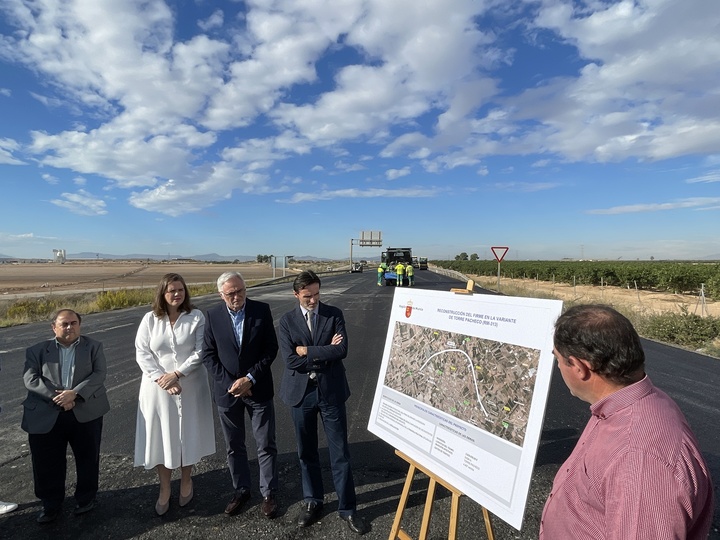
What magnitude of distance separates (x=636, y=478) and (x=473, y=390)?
113cm

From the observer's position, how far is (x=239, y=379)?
3.26 metres

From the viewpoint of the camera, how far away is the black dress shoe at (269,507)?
320cm

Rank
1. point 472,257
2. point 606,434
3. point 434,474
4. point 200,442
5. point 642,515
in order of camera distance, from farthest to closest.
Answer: point 472,257, point 200,442, point 434,474, point 606,434, point 642,515

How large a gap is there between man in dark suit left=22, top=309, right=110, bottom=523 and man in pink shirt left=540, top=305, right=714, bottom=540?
3437 mm

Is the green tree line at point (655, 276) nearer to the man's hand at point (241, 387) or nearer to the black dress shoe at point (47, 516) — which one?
the man's hand at point (241, 387)

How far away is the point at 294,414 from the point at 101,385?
1.72 metres

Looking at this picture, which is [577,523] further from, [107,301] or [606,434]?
[107,301]

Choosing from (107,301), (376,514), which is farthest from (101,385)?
(107,301)

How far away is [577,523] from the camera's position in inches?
56.0

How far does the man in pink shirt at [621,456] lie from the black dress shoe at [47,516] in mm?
3644

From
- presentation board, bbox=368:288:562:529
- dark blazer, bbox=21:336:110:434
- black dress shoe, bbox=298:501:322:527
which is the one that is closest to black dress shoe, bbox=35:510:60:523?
dark blazer, bbox=21:336:110:434

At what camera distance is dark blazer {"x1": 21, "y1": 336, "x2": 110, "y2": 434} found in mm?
3197

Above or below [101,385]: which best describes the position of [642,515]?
above

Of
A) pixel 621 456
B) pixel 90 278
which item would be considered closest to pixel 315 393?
pixel 621 456
